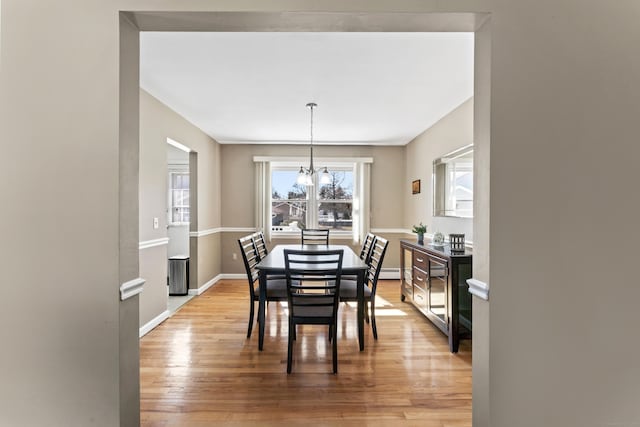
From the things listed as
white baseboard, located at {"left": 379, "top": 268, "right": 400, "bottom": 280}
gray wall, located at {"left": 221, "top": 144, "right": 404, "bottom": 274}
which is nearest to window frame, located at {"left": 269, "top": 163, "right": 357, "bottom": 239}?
gray wall, located at {"left": 221, "top": 144, "right": 404, "bottom": 274}

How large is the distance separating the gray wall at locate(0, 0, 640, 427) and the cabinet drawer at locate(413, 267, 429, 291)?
2.11 meters

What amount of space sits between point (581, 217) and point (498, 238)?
0.37 m

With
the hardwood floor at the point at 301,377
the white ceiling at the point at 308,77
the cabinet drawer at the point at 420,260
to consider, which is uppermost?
the white ceiling at the point at 308,77

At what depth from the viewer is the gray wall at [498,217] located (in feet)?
4.61

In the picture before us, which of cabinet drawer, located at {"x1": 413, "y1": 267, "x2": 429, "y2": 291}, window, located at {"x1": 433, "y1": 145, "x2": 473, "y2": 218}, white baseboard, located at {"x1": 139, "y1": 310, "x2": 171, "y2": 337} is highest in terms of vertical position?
window, located at {"x1": 433, "y1": 145, "x2": 473, "y2": 218}

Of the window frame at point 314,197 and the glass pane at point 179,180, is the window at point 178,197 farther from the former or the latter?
the window frame at point 314,197

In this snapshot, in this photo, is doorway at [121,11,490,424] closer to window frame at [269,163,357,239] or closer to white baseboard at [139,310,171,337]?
white baseboard at [139,310,171,337]

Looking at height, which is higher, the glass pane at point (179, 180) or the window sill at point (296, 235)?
the glass pane at point (179, 180)

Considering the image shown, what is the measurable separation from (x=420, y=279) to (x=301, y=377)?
1.88 meters

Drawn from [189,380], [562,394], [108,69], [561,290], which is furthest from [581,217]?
[189,380]

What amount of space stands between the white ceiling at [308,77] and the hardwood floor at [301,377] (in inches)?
95.4

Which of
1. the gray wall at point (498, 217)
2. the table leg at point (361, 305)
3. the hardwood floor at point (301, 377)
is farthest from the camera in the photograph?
the table leg at point (361, 305)

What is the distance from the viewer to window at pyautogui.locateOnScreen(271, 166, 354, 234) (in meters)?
6.07

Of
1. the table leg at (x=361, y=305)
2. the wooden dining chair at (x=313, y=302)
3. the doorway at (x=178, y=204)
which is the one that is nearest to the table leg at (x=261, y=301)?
the wooden dining chair at (x=313, y=302)
